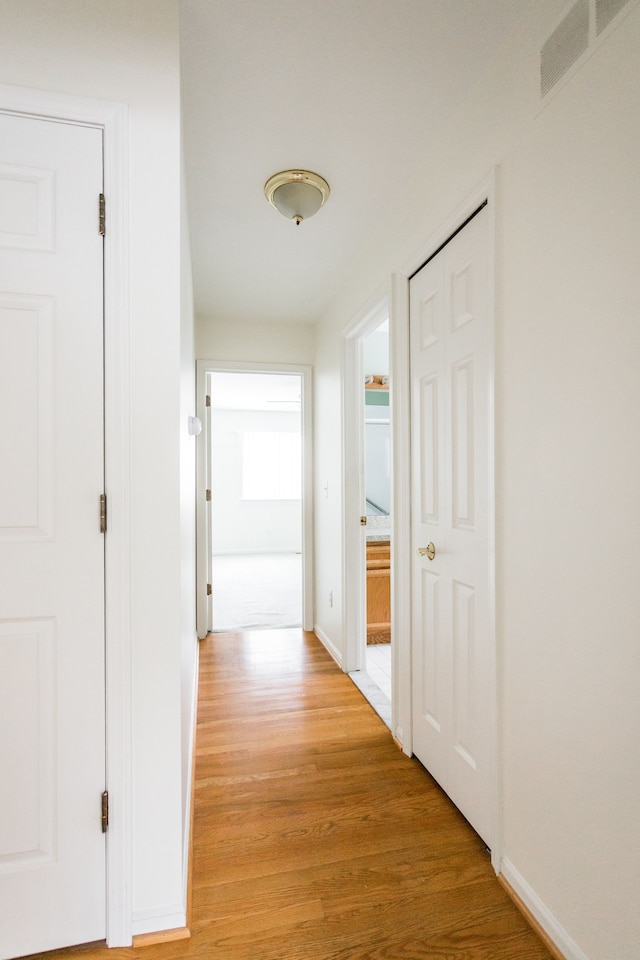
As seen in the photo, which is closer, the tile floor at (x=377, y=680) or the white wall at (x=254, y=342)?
the tile floor at (x=377, y=680)

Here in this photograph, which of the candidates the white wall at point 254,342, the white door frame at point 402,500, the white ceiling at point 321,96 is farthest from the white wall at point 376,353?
the white door frame at point 402,500

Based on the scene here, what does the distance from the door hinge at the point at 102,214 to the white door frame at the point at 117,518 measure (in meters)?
0.01

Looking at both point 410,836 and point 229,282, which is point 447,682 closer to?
point 410,836

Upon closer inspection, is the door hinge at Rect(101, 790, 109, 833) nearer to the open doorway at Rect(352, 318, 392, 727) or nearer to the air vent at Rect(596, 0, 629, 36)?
the open doorway at Rect(352, 318, 392, 727)

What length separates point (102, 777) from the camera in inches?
50.8

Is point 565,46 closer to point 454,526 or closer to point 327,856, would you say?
point 454,526

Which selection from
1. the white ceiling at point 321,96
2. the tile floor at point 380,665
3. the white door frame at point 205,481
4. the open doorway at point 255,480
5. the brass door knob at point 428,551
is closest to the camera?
the white ceiling at point 321,96

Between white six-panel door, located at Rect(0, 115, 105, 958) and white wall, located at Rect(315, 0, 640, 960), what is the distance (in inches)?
45.7

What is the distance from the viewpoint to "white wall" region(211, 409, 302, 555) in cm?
855

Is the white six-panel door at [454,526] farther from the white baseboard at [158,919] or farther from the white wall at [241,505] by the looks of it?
the white wall at [241,505]

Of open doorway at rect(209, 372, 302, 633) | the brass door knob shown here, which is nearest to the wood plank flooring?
the brass door knob

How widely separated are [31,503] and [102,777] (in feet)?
2.46

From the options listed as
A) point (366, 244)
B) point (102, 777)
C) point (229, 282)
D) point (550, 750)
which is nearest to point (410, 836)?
point (550, 750)

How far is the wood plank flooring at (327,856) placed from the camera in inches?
50.4
